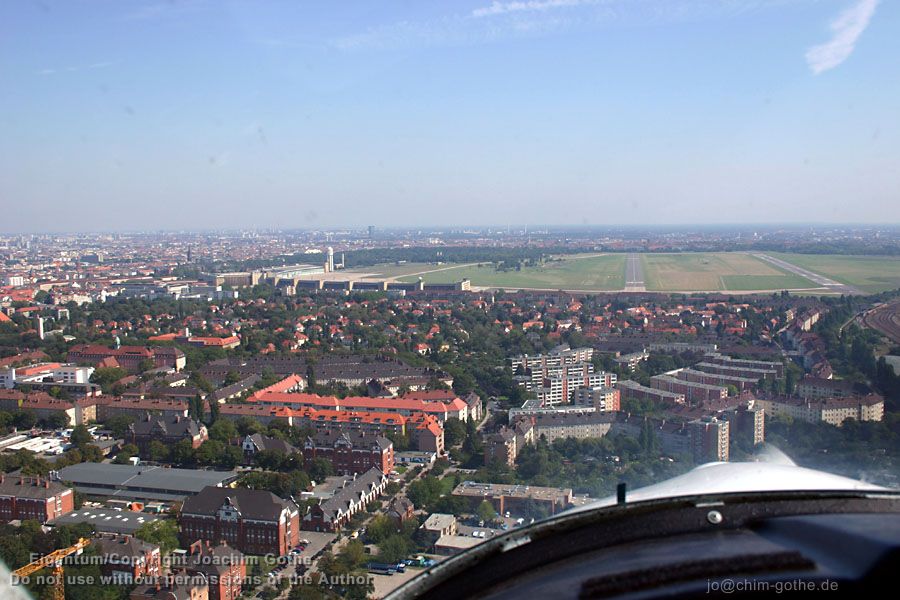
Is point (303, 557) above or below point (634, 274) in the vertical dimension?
below

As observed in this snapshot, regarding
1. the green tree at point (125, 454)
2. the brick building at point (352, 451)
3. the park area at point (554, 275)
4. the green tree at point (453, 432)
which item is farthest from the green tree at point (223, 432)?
the park area at point (554, 275)

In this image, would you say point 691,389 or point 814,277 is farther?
point 814,277

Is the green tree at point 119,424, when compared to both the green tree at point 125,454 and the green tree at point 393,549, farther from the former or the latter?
the green tree at point 393,549

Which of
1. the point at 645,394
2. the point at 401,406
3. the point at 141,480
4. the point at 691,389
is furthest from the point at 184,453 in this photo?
the point at 691,389

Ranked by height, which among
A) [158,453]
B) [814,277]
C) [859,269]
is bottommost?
[158,453]

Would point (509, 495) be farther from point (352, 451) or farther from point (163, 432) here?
point (163, 432)

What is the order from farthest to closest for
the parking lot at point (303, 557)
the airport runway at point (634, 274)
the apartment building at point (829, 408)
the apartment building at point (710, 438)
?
the airport runway at point (634, 274) < the apartment building at point (829, 408) < the apartment building at point (710, 438) < the parking lot at point (303, 557)
